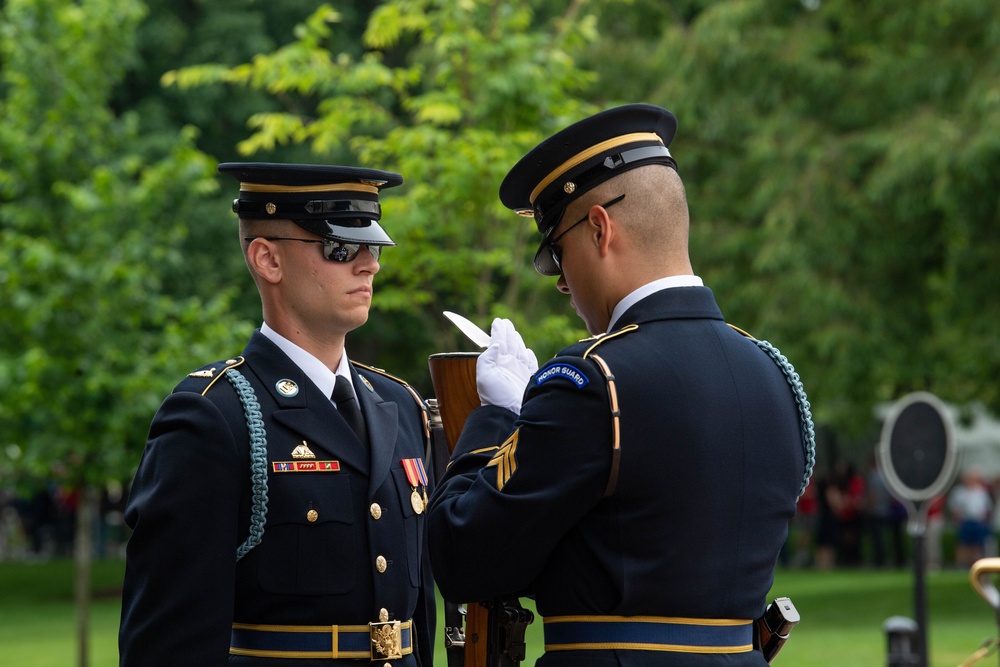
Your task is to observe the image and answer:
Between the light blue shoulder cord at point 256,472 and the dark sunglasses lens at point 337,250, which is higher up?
the dark sunglasses lens at point 337,250

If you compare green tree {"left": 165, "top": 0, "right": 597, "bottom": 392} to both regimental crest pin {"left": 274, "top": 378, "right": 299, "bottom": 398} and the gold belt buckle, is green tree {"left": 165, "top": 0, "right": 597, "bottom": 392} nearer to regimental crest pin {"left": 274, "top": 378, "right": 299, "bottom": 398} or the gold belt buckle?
regimental crest pin {"left": 274, "top": 378, "right": 299, "bottom": 398}

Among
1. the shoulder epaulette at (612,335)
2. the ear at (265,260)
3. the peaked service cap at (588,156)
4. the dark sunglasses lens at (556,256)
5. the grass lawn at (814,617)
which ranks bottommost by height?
the grass lawn at (814,617)

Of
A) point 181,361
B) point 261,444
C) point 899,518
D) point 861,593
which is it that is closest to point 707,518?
point 261,444

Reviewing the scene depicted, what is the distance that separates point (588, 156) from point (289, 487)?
42.4 inches

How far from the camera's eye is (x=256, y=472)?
3283mm

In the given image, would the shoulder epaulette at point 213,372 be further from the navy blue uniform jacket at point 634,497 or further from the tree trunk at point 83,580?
the tree trunk at point 83,580

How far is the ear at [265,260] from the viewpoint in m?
3.53

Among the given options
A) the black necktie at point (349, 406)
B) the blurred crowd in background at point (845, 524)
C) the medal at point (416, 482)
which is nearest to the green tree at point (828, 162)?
the blurred crowd in background at point (845, 524)

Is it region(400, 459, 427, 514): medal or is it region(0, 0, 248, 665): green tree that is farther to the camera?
region(0, 0, 248, 665): green tree

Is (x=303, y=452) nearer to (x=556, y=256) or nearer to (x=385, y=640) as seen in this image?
(x=385, y=640)

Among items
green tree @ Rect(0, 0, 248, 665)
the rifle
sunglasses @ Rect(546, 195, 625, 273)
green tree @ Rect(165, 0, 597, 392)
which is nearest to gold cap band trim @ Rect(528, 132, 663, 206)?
sunglasses @ Rect(546, 195, 625, 273)

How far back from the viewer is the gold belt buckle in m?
3.35

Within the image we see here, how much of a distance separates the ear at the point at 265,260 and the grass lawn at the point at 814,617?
26.3ft

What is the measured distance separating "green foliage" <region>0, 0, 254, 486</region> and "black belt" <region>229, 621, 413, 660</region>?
8.34 metres
